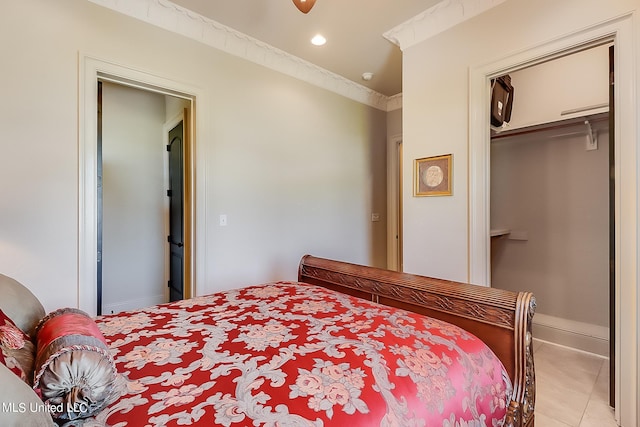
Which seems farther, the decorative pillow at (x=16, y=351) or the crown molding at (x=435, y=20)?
the crown molding at (x=435, y=20)

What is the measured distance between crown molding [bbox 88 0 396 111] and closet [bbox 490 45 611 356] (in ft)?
6.20

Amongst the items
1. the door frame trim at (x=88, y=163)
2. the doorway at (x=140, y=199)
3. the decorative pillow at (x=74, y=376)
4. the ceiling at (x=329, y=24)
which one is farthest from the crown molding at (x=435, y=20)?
the decorative pillow at (x=74, y=376)

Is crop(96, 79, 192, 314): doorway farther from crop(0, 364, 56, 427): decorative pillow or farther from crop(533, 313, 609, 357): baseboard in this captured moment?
crop(533, 313, 609, 357): baseboard

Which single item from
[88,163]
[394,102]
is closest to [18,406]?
[88,163]

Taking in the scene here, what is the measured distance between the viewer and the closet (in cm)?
248

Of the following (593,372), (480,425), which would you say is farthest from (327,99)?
(593,372)

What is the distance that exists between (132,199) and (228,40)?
Answer: 2.23 m

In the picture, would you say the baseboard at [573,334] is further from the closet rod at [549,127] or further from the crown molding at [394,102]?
the crown molding at [394,102]

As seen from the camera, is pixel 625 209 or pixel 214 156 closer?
pixel 625 209

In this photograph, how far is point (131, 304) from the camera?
136 inches

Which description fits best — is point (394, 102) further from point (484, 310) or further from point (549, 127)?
point (484, 310)

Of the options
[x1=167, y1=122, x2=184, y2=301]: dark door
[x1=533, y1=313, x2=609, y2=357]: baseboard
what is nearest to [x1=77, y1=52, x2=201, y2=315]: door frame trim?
[x1=167, y1=122, x2=184, y2=301]: dark door

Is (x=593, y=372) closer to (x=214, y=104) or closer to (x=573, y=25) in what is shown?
(x=573, y=25)

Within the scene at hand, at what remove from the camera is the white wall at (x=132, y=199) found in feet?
11.0
